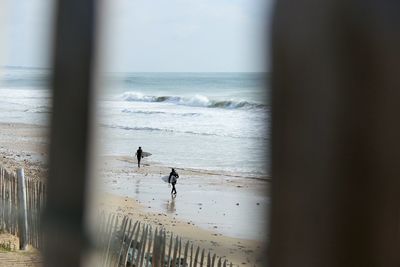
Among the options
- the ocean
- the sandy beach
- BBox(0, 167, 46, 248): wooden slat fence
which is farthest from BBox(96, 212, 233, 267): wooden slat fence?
the ocean

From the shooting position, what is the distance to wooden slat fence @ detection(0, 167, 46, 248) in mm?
3354

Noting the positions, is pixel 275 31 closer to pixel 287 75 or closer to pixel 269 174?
pixel 287 75

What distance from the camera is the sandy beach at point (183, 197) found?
19.0 feet

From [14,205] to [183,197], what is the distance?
13.2 feet

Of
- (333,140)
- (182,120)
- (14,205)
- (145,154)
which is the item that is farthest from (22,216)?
(182,120)

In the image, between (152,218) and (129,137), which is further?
(129,137)

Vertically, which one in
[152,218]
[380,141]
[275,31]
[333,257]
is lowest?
[152,218]

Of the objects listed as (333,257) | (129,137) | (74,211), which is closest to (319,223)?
(333,257)

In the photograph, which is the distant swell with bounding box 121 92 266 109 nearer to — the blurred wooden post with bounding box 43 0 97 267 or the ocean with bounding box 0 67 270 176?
the ocean with bounding box 0 67 270 176

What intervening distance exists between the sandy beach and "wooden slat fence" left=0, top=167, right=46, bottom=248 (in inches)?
50.9

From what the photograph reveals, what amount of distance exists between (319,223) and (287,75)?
15 centimetres

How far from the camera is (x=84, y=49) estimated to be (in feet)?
2.17

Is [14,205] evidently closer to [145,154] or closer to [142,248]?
[142,248]

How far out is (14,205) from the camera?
3.69 m
